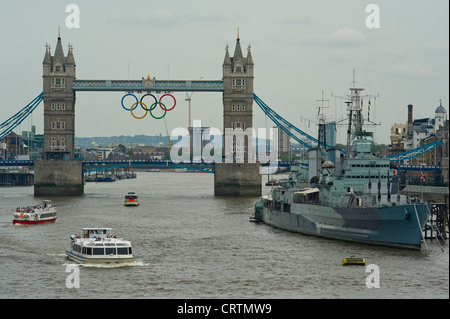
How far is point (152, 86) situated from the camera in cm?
10650

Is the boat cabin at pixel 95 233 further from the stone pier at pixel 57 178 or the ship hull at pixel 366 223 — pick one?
the stone pier at pixel 57 178

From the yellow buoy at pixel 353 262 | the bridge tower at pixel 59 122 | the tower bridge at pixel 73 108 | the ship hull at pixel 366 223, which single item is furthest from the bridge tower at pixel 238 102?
the yellow buoy at pixel 353 262

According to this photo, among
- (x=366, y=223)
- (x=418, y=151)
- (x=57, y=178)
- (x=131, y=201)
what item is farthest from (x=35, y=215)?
(x=418, y=151)

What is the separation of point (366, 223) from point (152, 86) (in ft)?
201

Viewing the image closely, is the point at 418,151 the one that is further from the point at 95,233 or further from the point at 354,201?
the point at 95,233

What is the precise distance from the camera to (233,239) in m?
55.0

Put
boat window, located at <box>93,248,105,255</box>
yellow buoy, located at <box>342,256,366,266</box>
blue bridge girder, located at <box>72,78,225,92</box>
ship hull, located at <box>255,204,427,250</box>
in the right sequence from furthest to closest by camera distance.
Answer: blue bridge girder, located at <box>72,78,225,92</box>
ship hull, located at <box>255,204,427,250</box>
boat window, located at <box>93,248,105,255</box>
yellow buoy, located at <box>342,256,366,266</box>

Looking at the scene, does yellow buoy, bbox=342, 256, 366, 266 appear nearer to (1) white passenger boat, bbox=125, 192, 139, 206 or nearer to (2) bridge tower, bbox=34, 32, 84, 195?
(1) white passenger boat, bbox=125, 192, 139, 206

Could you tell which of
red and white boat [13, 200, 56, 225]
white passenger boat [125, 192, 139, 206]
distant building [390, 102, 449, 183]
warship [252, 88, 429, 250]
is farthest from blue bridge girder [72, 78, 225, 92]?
warship [252, 88, 429, 250]

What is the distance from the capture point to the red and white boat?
64.6 m

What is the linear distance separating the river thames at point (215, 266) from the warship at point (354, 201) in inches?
41.0
